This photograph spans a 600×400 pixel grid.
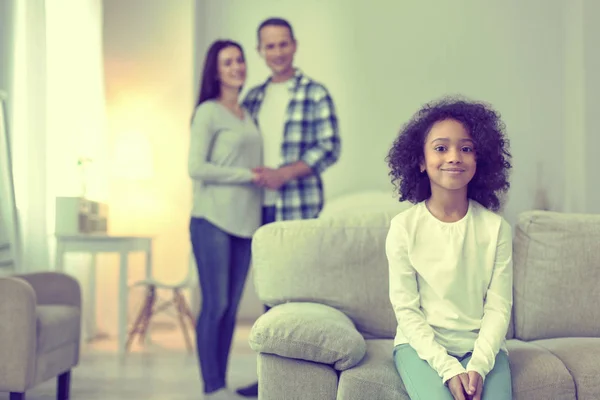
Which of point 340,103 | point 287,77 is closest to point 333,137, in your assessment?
point 287,77

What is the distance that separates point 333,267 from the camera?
2.38m

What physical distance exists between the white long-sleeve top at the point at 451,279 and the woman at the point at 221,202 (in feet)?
4.29

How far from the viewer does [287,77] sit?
4258 millimetres

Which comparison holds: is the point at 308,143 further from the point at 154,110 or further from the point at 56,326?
the point at 154,110

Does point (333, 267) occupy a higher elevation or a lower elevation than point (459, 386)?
higher

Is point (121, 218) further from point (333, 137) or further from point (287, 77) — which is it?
point (333, 137)

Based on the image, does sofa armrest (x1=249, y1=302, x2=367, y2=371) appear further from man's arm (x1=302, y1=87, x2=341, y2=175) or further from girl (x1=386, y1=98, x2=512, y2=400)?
man's arm (x1=302, y1=87, x2=341, y2=175)

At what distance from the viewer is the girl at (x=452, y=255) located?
1832 mm

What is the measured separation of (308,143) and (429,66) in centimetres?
162

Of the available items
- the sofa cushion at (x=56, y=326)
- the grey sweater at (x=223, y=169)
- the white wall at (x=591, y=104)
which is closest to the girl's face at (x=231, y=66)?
the grey sweater at (x=223, y=169)

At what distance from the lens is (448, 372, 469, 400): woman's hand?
5.63 ft

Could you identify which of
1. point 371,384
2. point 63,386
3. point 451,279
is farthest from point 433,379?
point 63,386

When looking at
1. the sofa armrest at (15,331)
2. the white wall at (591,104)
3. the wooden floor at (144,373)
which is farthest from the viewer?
the white wall at (591,104)

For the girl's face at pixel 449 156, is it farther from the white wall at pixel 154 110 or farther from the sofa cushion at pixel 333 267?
the white wall at pixel 154 110
